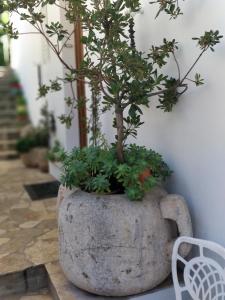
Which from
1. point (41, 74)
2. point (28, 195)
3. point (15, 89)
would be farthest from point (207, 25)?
point (15, 89)

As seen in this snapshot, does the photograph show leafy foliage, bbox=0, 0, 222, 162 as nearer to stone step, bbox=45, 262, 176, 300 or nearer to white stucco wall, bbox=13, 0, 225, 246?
white stucco wall, bbox=13, 0, 225, 246

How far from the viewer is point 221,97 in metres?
2.00

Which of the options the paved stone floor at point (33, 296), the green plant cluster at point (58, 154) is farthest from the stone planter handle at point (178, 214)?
the paved stone floor at point (33, 296)

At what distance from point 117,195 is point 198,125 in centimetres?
67

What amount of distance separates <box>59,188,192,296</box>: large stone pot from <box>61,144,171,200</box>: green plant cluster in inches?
3.3

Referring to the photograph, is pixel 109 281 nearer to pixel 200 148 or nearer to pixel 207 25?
pixel 200 148

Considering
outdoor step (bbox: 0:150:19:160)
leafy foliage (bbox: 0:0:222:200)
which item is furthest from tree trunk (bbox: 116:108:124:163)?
outdoor step (bbox: 0:150:19:160)

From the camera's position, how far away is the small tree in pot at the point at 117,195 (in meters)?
2.03

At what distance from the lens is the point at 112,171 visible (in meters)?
2.23

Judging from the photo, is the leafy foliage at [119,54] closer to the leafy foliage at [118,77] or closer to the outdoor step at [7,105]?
the leafy foliage at [118,77]

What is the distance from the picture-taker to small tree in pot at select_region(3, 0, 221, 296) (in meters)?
2.03

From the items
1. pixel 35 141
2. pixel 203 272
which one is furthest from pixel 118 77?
pixel 35 141

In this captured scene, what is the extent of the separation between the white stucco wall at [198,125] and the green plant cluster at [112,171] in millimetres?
186

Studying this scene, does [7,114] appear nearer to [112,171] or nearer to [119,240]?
[112,171]
